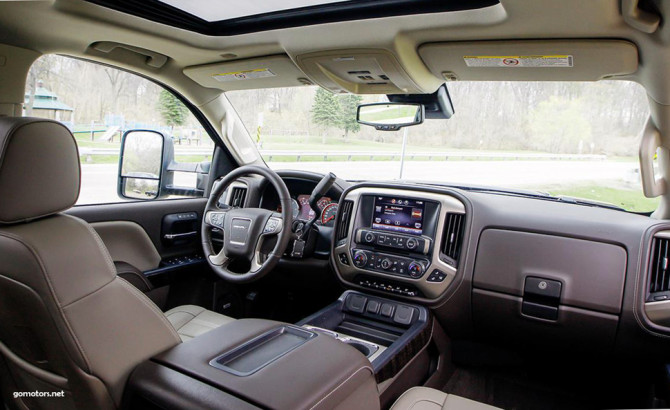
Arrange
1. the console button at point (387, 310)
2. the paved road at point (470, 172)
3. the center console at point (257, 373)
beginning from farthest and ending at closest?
the console button at point (387, 310) < the paved road at point (470, 172) < the center console at point (257, 373)

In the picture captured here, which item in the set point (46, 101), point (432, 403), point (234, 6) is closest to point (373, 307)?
point (432, 403)

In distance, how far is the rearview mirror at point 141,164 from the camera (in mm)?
3258

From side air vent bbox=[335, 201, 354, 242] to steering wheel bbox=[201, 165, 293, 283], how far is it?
1.48 ft

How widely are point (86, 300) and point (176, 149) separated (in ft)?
8.58

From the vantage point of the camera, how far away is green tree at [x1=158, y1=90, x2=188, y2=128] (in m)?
3.38

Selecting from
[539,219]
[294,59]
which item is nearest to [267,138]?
[294,59]

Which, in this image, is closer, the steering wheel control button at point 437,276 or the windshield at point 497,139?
the windshield at point 497,139

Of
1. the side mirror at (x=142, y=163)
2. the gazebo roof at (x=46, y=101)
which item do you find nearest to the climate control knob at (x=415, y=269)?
the side mirror at (x=142, y=163)

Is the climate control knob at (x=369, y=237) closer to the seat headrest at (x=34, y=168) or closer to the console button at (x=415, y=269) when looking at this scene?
the console button at (x=415, y=269)

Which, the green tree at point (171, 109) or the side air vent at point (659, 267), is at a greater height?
the green tree at point (171, 109)

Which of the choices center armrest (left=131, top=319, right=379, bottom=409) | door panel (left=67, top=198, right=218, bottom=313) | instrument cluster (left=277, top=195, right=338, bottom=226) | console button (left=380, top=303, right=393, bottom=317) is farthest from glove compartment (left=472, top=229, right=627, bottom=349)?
door panel (left=67, top=198, right=218, bottom=313)

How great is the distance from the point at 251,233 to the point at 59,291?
4.90ft

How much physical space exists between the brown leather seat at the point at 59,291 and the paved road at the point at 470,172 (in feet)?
3.61

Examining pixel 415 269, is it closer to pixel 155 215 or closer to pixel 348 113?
pixel 348 113
